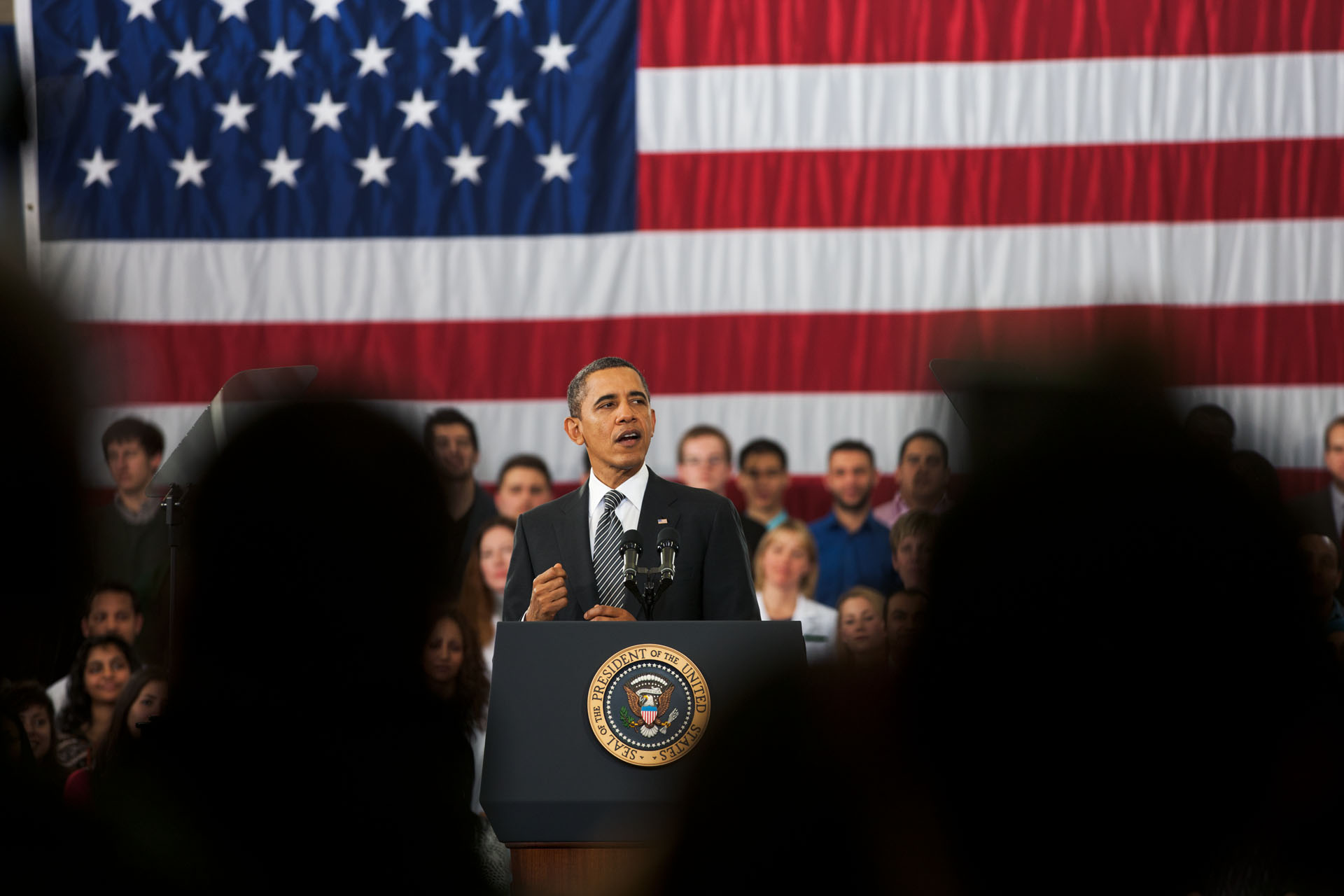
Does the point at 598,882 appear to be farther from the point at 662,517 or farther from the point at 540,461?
the point at 540,461

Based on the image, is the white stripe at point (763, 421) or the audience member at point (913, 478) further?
the white stripe at point (763, 421)

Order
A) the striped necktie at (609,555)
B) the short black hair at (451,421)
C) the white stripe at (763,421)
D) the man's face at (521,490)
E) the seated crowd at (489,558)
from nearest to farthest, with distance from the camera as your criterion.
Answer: the striped necktie at (609,555) < the seated crowd at (489,558) < the short black hair at (451,421) < the man's face at (521,490) < the white stripe at (763,421)

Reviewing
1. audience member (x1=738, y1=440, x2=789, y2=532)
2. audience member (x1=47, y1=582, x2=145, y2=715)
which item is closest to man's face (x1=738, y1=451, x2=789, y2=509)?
audience member (x1=738, y1=440, x2=789, y2=532)

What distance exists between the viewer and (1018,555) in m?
0.69

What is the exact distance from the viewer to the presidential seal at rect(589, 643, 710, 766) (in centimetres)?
174

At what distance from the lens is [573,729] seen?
69.3 inches

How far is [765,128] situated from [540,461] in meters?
1.85

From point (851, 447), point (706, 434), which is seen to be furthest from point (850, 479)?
point (706, 434)

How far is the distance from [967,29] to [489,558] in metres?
3.17

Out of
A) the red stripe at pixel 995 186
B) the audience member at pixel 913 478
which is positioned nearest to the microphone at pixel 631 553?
the audience member at pixel 913 478

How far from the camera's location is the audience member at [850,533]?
14.7ft

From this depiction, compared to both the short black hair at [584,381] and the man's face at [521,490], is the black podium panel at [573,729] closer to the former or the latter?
the short black hair at [584,381]

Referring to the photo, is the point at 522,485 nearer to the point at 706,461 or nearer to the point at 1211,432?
the point at 706,461

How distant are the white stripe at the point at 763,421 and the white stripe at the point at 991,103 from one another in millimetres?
1130
